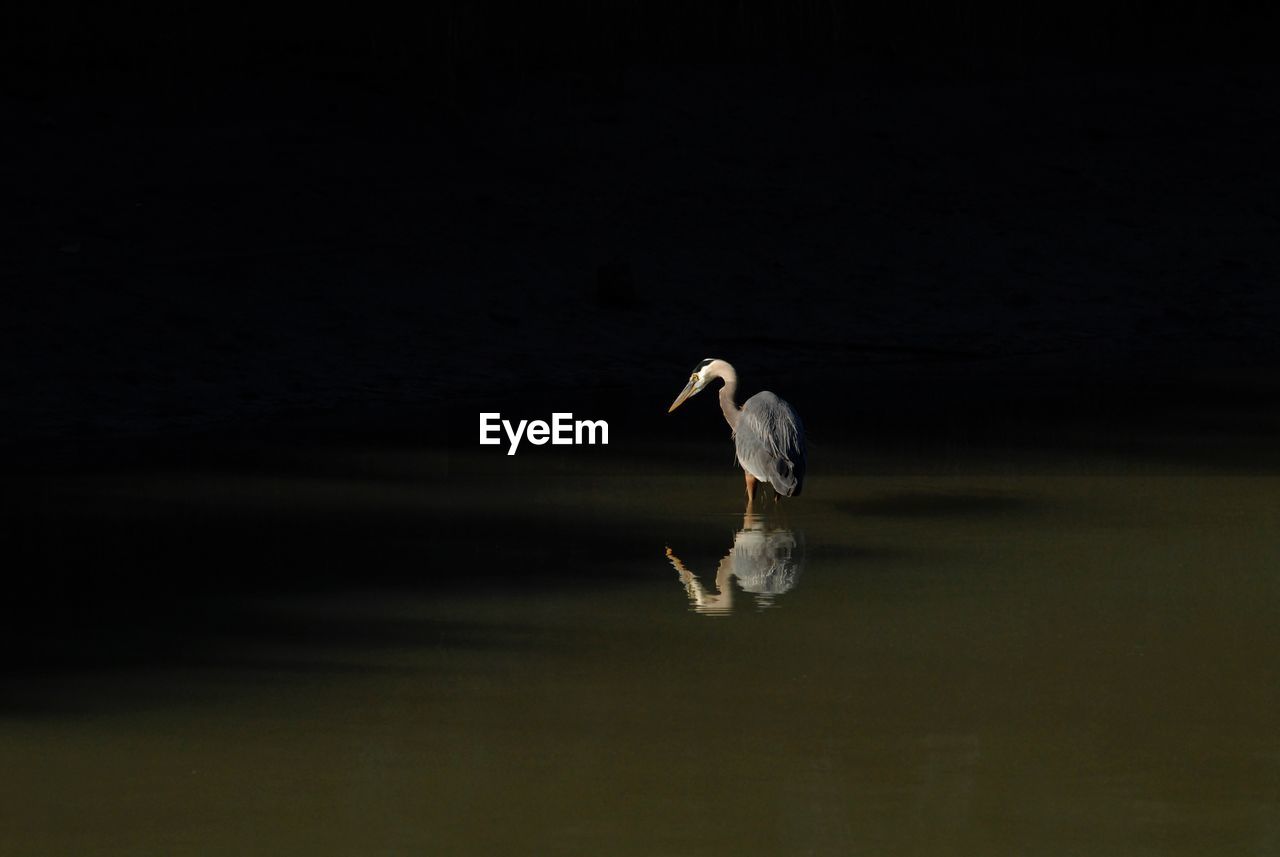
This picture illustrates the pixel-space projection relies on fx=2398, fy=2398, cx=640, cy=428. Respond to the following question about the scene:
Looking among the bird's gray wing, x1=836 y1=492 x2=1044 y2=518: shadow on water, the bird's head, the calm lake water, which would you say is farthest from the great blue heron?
the bird's head

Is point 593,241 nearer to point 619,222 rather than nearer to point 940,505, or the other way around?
point 619,222

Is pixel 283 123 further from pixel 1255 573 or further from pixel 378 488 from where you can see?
pixel 1255 573

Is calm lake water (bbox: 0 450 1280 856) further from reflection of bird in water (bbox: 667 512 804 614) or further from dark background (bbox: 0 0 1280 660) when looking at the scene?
dark background (bbox: 0 0 1280 660)

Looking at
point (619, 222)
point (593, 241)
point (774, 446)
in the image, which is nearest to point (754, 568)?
point (774, 446)

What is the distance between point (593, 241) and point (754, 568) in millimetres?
7065

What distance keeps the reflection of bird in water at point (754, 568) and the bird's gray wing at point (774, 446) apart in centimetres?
19

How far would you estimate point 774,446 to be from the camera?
870 centimetres

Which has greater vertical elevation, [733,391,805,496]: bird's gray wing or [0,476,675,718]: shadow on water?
[733,391,805,496]: bird's gray wing

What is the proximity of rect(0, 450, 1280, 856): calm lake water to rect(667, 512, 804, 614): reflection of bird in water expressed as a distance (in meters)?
0.02

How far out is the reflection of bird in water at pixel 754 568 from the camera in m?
7.14

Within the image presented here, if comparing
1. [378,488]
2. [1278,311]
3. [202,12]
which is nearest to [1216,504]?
[378,488]

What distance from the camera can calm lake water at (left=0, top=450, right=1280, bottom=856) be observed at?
4.93 metres

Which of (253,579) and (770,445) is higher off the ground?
(770,445)

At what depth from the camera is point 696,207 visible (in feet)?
51.1
